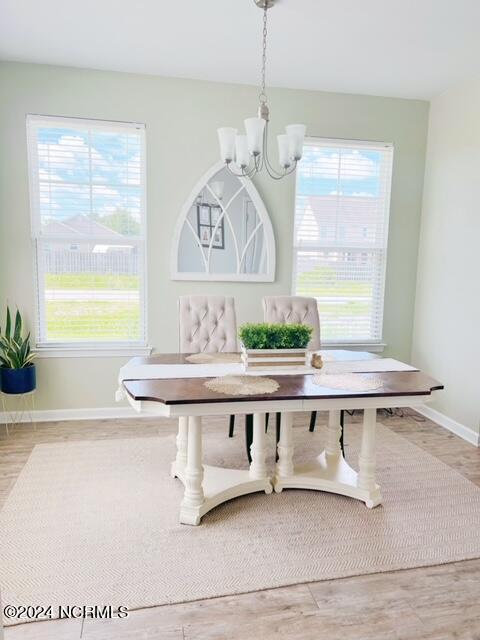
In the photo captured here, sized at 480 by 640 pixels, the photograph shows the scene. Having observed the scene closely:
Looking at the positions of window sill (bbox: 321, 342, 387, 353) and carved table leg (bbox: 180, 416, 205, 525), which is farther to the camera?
window sill (bbox: 321, 342, 387, 353)

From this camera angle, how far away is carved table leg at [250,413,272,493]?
2486 millimetres

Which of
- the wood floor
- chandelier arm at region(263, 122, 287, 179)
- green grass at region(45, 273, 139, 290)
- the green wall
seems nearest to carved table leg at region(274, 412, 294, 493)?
the wood floor

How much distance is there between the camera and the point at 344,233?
3965 millimetres

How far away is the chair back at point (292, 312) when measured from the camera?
326 centimetres

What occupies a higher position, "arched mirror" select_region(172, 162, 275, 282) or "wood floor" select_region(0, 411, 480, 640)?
"arched mirror" select_region(172, 162, 275, 282)

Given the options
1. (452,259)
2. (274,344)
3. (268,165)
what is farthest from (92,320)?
(452,259)

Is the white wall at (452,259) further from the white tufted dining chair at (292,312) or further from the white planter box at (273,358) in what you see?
the white planter box at (273,358)

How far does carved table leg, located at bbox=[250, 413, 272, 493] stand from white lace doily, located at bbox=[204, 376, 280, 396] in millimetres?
344

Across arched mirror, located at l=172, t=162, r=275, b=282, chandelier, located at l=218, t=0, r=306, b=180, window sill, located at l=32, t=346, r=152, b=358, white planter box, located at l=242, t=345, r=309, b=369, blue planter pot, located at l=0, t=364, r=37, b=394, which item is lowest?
blue planter pot, located at l=0, t=364, r=37, b=394

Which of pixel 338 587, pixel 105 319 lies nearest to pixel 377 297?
A: pixel 105 319

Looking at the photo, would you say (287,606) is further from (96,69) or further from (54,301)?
(96,69)

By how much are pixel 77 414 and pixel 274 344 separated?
205cm

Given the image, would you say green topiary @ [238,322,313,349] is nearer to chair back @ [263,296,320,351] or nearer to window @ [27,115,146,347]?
chair back @ [263,296,320,351]

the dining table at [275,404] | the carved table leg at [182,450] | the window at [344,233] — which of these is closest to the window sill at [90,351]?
the dining table at [275,404]
